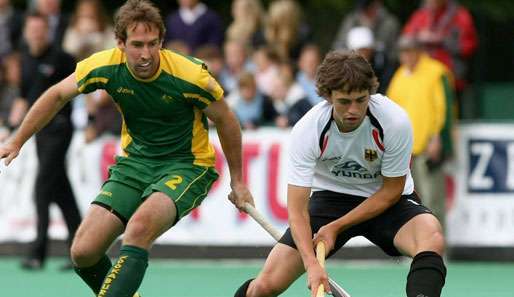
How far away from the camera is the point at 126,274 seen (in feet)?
23.9

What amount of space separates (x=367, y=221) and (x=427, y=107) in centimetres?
450

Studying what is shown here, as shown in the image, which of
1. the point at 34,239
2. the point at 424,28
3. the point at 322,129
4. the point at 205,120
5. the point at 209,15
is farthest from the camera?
the point at 209,15

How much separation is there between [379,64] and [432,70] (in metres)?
0.61

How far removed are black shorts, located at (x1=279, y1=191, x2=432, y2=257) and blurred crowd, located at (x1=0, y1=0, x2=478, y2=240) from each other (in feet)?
14.1

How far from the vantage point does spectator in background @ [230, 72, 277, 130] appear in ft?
40.4

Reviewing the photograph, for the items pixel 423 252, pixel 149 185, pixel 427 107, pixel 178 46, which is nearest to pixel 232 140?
pixel 149 185

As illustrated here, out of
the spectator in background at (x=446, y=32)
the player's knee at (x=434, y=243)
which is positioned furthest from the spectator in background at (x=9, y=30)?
the player's knee at (x=434, y=243)

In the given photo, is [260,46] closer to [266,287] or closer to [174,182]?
[174,182]

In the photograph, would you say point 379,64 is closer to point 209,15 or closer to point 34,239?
point 209,15

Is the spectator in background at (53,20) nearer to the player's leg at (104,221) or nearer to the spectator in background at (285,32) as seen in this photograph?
the spectator in background at (285,32)

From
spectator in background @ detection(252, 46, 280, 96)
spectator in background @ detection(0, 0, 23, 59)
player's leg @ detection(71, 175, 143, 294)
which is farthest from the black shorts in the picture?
spectator in background @ detection(0, 0, 23, 59)

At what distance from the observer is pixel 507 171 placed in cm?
1195

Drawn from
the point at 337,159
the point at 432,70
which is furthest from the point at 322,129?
the point at 432,70

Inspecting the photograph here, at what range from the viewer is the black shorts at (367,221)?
7324mm
